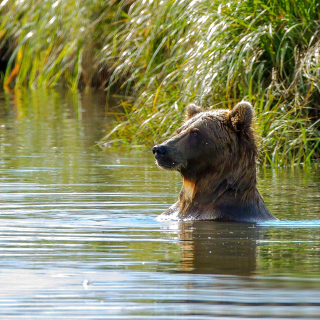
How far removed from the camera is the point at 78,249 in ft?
16.8

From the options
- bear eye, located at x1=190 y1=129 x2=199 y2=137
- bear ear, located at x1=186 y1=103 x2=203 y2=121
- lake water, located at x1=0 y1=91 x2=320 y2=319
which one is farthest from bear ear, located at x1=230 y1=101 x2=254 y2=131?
lake water, located at x1=0 y1=91 x2=320 y2=319

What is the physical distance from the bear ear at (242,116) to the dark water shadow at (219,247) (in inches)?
31.2

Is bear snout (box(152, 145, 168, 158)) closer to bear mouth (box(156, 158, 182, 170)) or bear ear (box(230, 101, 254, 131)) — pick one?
bear mouth (box(156, 158, 182, 170))

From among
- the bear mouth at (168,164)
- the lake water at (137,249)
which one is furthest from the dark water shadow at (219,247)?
the bear mouth at (168,164)

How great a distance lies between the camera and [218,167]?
657cm

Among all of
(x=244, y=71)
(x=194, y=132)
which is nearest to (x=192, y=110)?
(x=194, y=132)

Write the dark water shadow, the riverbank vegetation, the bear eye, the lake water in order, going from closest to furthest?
the lake water
the dark water shadow
the bear eye
the riverbank vegetation

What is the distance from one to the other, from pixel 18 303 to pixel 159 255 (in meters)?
1.38

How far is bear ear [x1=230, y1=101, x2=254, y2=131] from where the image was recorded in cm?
652

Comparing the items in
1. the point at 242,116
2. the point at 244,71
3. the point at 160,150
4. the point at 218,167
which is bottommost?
the point at 218,167

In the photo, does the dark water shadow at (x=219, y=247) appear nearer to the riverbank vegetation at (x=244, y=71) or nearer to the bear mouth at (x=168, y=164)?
the bear mouth at (x=168, y=164)

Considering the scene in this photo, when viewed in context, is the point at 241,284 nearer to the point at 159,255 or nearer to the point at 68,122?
the point at 159,255

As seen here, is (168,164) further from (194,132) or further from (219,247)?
(219,247)

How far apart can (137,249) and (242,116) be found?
5.90ft
